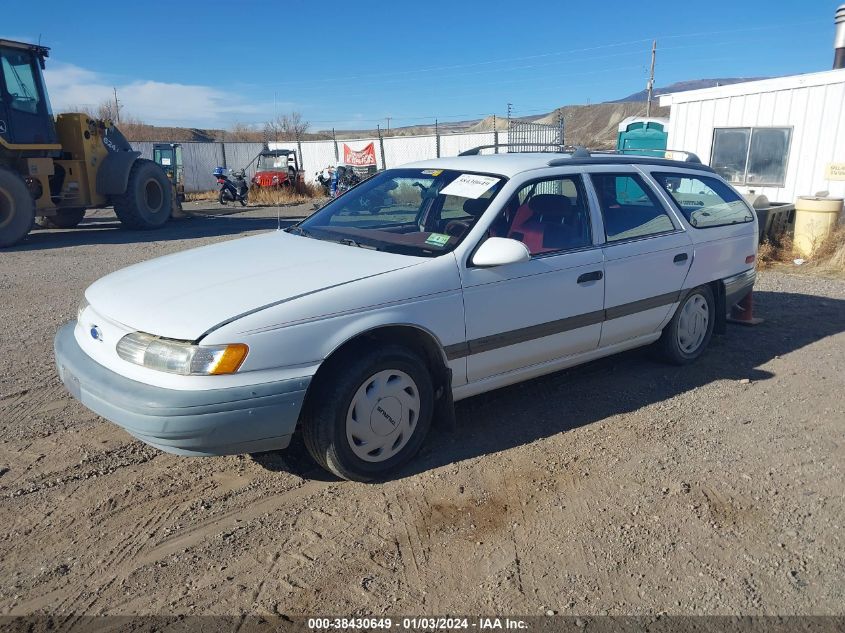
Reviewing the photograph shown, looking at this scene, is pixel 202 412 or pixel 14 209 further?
pixel 14 209

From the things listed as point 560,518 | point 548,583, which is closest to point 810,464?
point 560,518

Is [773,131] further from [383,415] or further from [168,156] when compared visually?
[168,156]

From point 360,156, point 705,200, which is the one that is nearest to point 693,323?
point 705,200

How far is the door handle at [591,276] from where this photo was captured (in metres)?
4.10

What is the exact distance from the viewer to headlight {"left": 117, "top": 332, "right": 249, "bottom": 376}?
2.81 metres

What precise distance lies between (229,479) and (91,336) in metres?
1.04

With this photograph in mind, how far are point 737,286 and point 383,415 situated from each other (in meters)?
3.67

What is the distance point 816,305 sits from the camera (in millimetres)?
7242

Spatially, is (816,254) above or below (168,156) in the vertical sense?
below

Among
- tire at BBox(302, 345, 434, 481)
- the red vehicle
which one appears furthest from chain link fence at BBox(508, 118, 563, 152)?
tire at BBox(302, 345, 434, 481)

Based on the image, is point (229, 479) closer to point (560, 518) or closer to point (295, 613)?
point (295, 613)

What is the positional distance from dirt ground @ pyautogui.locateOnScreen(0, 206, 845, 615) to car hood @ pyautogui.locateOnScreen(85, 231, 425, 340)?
92 cm

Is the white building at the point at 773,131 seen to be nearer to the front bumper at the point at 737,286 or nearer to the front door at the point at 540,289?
the front bumper at the point at 737,286

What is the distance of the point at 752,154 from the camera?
1109 cm
